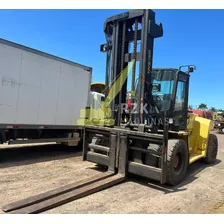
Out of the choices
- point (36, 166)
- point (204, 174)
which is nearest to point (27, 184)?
point (36, 166)

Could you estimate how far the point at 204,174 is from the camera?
681cm

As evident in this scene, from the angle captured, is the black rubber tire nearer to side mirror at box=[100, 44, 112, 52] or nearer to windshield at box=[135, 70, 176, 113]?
windshield at box=[135, 70, 176, 113]

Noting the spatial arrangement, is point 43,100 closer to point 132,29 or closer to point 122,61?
point 122,61

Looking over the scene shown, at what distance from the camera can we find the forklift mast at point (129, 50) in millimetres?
5660

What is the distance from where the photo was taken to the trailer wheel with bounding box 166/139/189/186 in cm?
522

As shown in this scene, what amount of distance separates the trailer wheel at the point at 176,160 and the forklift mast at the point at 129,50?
39.2 inches

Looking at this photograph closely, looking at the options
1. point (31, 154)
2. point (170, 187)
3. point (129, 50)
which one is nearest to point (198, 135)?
point (170, 187)

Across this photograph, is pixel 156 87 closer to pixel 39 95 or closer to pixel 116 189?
pixel 116 189

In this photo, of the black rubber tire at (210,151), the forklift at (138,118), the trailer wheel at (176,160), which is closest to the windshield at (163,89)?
the forklift at (138,118)

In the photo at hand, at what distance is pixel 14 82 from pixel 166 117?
4.67 metres

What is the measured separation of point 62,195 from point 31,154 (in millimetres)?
4796

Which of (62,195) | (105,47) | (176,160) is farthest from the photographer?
(105,47)

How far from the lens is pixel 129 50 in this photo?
6281mm

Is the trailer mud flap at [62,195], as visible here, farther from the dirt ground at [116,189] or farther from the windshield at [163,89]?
the windshield at [163,89]
